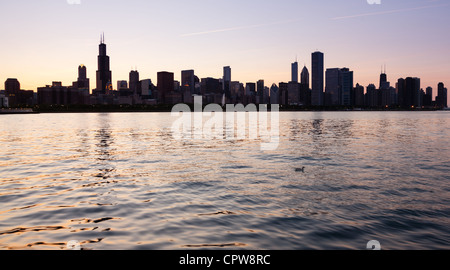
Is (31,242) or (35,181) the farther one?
Answer: (35,181)

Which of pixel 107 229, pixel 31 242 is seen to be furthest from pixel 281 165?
pixel 31 242

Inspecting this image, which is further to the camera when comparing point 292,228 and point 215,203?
point 215,203

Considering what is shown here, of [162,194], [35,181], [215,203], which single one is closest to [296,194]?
[215,203]

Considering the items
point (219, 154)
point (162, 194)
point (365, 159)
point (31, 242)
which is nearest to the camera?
point (31, 242)

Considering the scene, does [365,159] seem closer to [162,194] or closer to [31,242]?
[162,194]

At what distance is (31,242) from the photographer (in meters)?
12.3
